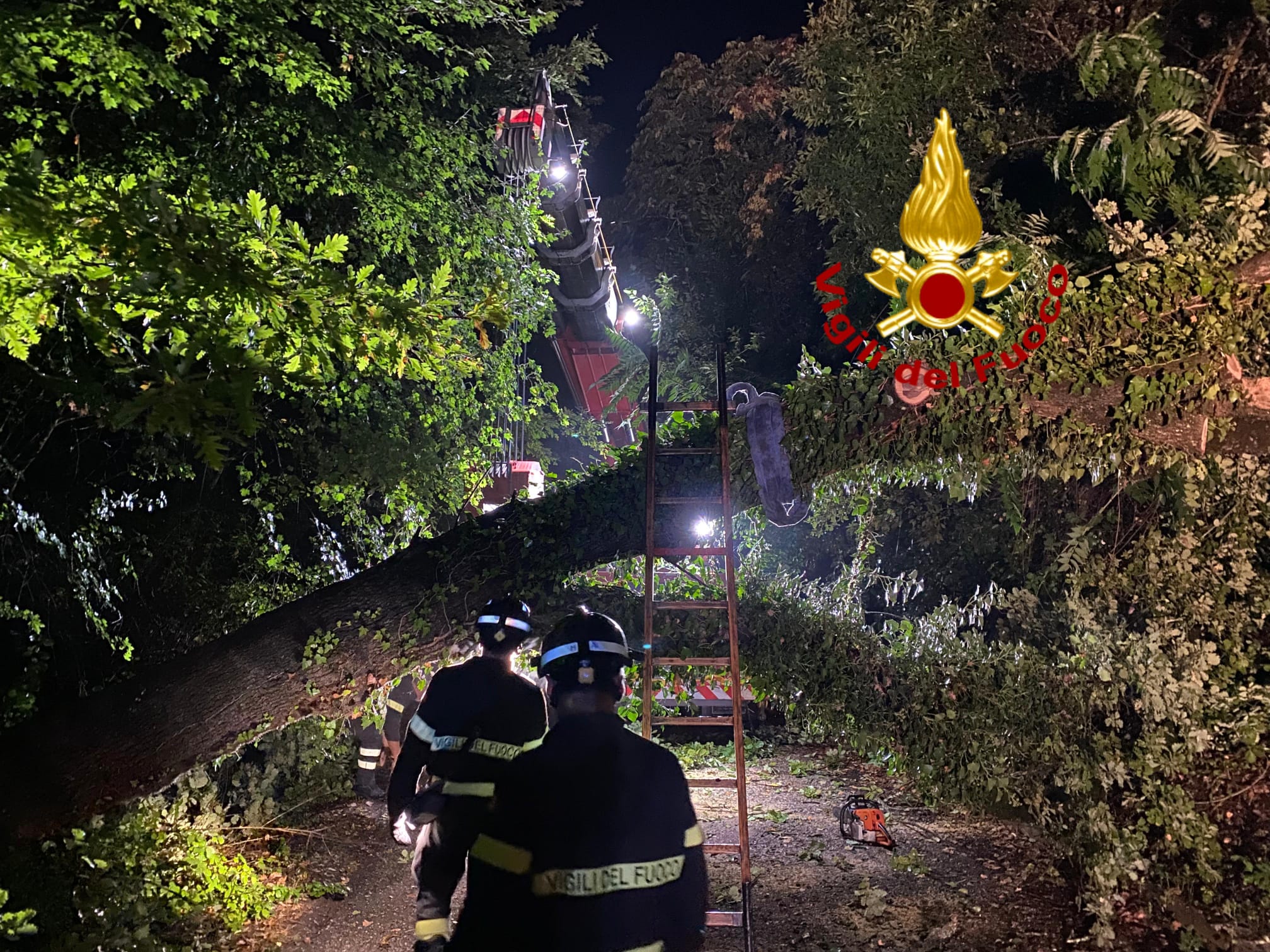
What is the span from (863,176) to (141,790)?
8.80 metres

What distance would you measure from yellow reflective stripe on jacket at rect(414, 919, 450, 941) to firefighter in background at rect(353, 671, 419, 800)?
12.4ft

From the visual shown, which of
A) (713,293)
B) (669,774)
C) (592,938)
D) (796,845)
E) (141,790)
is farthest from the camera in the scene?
(713,293)

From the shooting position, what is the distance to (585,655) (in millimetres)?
2279

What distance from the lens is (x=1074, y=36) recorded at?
7.52m

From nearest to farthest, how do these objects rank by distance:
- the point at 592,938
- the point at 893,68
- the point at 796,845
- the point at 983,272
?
the point at 592,938 → the point at 983,272 → the point at 796,845 → the point at 893,68

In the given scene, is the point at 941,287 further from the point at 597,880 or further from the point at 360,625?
the point at 597,880

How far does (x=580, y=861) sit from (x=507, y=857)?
7.2 inches

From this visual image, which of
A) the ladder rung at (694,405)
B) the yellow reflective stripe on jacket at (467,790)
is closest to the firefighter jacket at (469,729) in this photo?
the yellow reflective stripe on jacket at (467,790)

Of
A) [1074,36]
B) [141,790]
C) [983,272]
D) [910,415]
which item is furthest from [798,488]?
[1074,36]

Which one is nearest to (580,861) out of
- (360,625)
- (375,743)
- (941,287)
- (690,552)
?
(690,552)

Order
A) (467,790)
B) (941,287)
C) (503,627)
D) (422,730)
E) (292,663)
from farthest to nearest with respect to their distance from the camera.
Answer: (941,287)
(292,663)
(503,627)
(422,730)
(467,790)

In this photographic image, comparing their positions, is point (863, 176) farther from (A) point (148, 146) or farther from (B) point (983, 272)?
(A) point (148, 146)

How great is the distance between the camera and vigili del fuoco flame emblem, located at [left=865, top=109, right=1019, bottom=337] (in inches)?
219

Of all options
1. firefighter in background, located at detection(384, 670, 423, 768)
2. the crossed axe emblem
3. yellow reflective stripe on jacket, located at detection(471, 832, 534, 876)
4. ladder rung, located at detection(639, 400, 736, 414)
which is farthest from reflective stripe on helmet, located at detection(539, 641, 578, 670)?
the crossed axe emblem
